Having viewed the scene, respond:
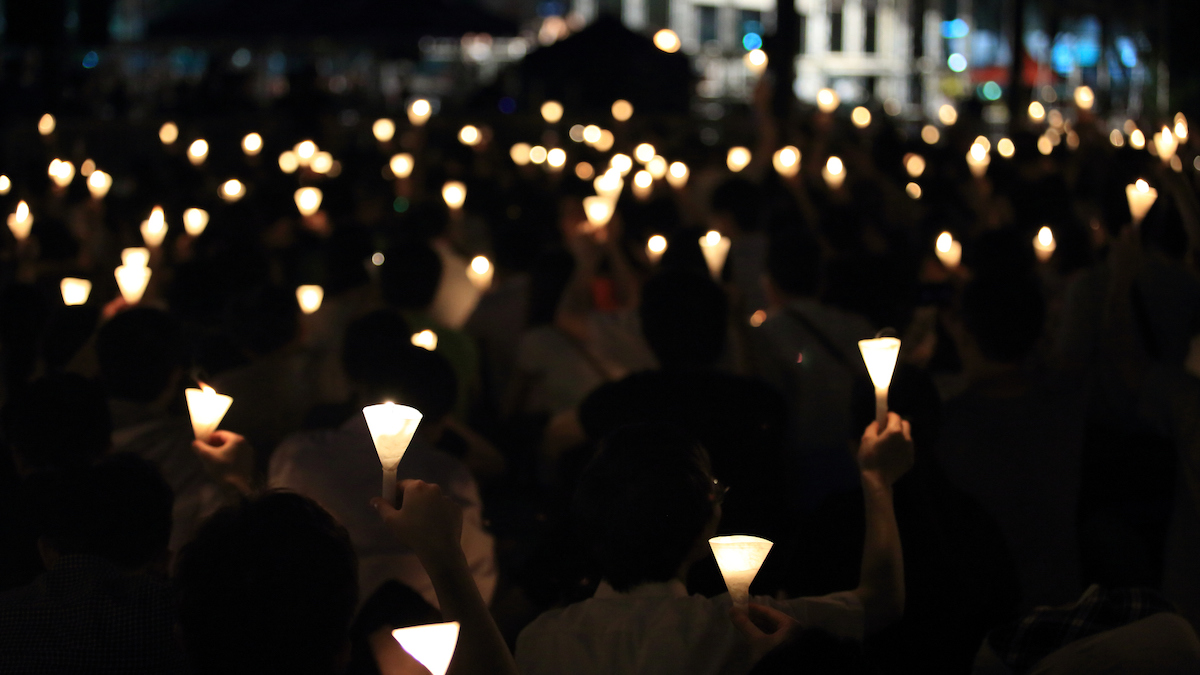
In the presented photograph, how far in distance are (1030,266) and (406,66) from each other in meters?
23.4

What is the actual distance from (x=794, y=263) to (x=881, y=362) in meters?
2.12

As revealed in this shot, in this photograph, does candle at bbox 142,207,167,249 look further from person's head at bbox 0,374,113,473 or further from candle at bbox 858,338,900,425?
candle at bbox 858,338,900,425

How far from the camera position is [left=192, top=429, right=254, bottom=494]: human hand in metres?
2.74

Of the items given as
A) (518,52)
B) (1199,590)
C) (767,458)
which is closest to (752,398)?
(767,458)

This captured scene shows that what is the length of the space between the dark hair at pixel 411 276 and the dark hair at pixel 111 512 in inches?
87.8

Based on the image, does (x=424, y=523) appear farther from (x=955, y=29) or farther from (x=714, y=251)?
(x=955, y=29)

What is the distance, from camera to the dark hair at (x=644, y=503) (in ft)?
7.49

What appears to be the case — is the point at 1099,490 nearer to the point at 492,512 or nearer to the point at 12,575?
the point at 492,512

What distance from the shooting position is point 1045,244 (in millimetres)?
5656

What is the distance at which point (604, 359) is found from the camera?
16.0 feet

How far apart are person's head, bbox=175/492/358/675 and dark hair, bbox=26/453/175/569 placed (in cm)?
51

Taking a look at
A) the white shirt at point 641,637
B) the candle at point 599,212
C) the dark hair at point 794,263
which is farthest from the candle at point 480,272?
the white shirt at point 641,637

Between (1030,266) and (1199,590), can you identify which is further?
(1030,266)

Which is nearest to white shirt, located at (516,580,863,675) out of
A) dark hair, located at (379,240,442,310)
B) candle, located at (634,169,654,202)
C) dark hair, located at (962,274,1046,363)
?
dark hair, located at (962,274,1046,363)
